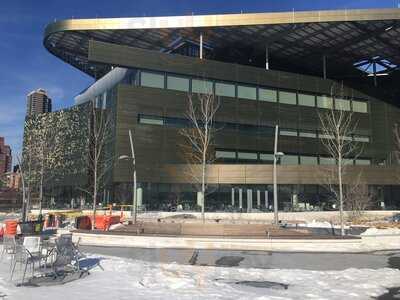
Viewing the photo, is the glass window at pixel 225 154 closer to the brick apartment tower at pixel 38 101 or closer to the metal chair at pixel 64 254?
the metal chair at pixel 64 254

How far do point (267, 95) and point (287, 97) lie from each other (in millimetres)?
3344

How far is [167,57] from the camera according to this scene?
58.5 metres

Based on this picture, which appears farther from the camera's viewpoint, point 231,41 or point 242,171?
point 231,41

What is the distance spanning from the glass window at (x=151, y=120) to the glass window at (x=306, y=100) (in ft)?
69.8

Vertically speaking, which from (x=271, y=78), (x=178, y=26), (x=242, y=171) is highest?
(x=178, y=26)

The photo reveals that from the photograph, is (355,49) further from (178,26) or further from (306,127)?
(178,26)

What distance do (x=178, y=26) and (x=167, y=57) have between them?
3877 millimetres

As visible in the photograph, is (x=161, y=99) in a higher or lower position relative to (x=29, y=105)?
lower

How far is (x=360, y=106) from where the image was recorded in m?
72.0

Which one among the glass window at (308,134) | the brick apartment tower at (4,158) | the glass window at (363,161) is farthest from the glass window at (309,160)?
the brick apartment tower at (4,158)

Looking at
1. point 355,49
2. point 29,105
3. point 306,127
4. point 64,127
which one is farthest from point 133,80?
point 29,105

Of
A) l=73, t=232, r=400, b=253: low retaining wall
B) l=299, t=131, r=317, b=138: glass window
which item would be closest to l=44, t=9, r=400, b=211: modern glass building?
l=299, t=131, r=317, b=138: glass window

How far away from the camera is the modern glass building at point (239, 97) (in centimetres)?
5584

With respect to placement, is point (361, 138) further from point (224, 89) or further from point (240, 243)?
point (240, 243)
